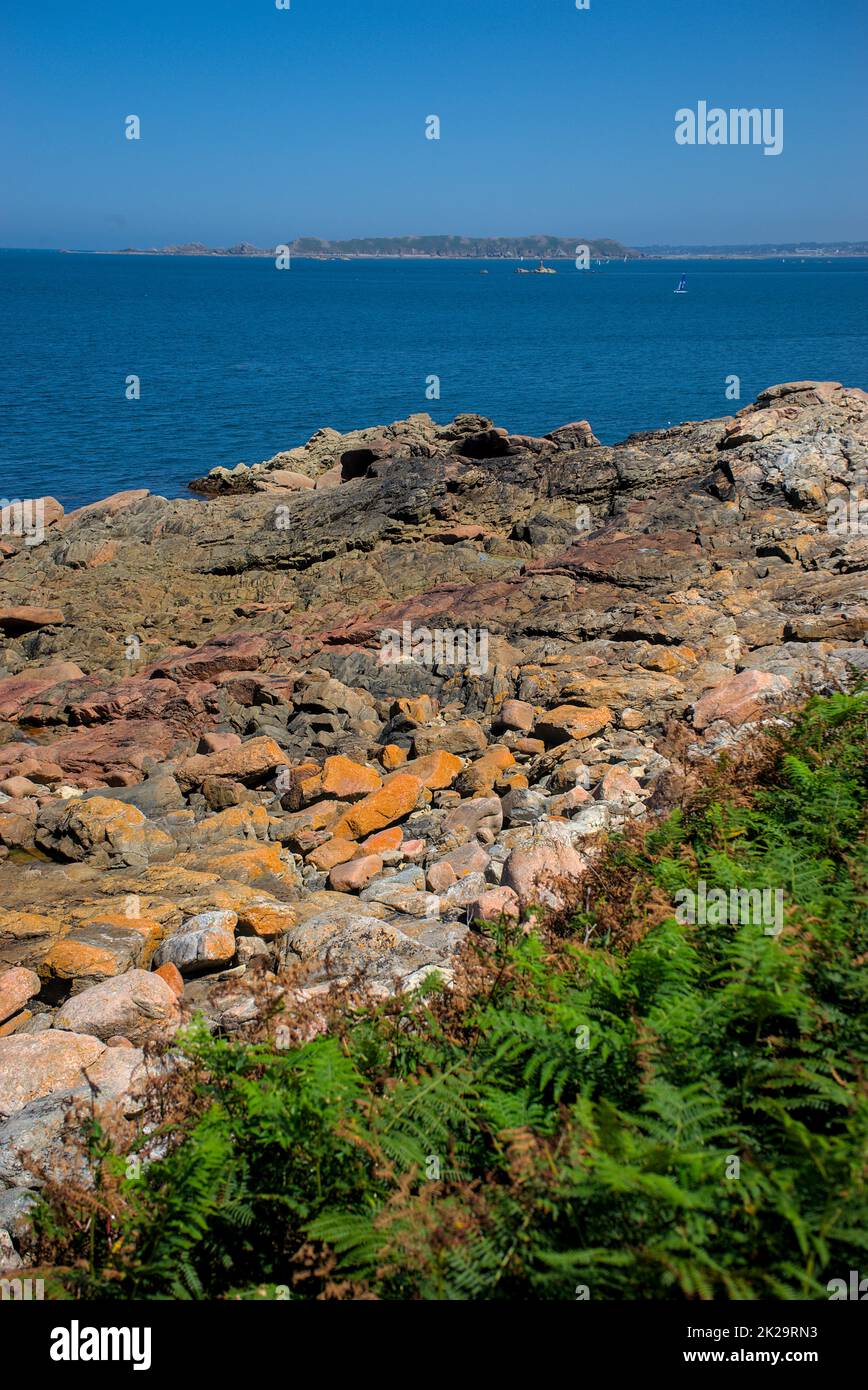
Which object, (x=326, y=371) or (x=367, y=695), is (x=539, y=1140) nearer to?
(x=367, y=695)

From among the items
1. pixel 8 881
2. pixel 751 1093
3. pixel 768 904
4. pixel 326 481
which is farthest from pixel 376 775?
pixel 326 481

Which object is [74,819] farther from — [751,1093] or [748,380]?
[748,380]

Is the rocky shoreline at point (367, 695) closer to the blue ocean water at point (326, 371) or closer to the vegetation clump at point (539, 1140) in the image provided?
the vegetation clump at point (539, 1140)

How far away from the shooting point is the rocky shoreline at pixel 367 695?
289 inches

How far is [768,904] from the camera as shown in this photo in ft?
15.5

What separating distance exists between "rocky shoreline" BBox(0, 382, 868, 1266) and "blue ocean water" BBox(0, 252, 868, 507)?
18.5 metres

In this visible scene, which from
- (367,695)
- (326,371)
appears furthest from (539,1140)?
(326,371)

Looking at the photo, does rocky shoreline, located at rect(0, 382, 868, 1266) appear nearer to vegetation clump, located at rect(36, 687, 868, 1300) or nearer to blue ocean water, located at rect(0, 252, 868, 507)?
vegetation clump, located at rect(36, 687, 868, 1300)

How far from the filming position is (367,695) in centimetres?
1436

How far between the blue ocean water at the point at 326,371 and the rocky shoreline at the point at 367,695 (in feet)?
60.8

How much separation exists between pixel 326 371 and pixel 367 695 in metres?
69.7

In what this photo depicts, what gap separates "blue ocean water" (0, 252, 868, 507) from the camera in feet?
156

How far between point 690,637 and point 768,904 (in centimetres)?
964

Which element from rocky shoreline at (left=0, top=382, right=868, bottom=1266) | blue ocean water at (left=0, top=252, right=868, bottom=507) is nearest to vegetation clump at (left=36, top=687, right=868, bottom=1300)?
rocky shoreline at (left=0, top=382, right=868, bottom=1266)
